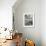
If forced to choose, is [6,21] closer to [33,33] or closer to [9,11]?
[9,11]

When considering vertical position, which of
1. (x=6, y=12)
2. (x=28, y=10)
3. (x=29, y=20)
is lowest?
(x=29, y=20)

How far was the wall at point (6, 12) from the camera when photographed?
4.43m

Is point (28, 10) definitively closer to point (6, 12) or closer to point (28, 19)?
point (28, 19)

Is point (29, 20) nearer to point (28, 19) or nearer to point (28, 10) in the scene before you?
point (28, 19)

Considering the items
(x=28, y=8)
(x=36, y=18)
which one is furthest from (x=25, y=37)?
(x=28, y=8)

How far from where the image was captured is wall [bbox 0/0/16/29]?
14.5ft

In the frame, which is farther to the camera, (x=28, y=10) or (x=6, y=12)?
(x=28, y=10)

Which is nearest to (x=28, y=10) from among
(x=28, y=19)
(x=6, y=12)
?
(x=28, y=19)

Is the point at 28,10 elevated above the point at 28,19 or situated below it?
above

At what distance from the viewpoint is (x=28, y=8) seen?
504cm

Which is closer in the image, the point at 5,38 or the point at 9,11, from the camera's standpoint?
the point at 5,38

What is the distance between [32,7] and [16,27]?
1106mm

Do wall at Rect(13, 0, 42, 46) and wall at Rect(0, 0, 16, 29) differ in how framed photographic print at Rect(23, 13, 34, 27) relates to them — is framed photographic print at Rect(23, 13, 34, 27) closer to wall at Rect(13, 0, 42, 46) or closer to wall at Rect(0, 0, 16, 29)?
wall at Rect(13, 0, 42, 46)

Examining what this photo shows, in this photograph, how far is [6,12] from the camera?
14.6 feet
